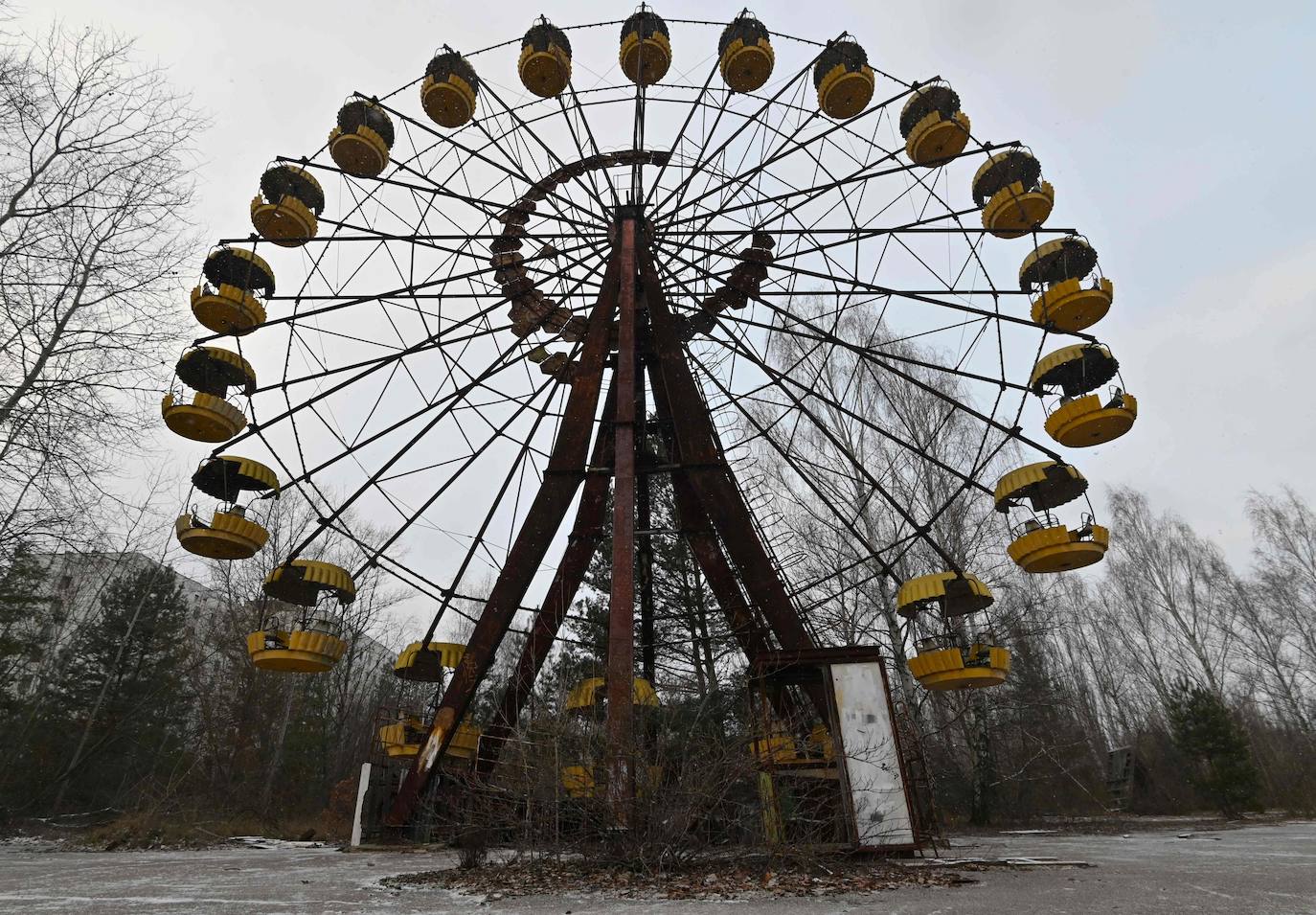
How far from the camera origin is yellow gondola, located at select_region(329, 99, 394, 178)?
13016 millimetres

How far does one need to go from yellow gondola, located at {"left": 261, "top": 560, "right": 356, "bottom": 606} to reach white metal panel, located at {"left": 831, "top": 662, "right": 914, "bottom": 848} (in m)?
7.81

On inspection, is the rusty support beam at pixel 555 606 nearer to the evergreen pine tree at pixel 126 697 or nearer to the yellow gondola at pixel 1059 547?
the yellow gondola at pixel 1059 547

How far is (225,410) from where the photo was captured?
11.9 meters

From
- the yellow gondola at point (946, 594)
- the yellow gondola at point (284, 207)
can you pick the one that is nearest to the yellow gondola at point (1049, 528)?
the yellow gondola at point (946, 594)

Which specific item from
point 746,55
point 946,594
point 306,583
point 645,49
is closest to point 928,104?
point 746,55

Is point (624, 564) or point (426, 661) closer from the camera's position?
point (624, 564)

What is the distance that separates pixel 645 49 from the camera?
45.6ft

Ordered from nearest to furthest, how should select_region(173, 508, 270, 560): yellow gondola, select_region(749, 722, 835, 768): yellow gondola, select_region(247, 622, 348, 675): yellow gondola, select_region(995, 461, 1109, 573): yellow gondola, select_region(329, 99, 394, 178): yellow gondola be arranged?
select_region(749, 722, 835, 768): yellow gondola < select_region(995, 461, 1109, 573): yellow gondola < select_region(247, 622, 348, 675): yellow gondola < select_region(173, 508, 270, 560): yellow gondola < select_region(329, 99, 394, 178): yellow gondola

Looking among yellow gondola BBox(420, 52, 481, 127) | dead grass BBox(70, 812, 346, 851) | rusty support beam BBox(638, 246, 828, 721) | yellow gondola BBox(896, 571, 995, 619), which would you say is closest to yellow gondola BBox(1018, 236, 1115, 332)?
yellow gondola BBox(896, 571, 995, 619)

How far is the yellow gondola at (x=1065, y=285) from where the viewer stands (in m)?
11.5

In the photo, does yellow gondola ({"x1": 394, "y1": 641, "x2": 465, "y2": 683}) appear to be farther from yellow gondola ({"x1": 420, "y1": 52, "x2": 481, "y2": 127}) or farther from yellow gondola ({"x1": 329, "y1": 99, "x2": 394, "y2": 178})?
yellow gondola ({"x1": 420, "y1": 52, "x2": 481, "y2": 127})

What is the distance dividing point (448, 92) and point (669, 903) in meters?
13.4

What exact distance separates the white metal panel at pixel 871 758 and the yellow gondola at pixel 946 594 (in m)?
2.19

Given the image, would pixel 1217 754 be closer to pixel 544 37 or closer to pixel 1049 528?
pixel 1049 528
